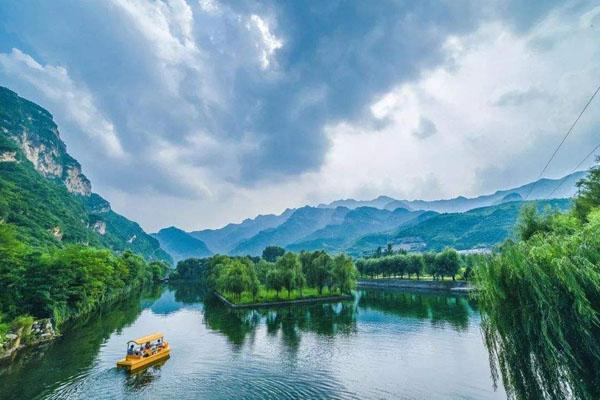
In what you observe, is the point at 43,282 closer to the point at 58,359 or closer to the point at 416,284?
the point at 58,359

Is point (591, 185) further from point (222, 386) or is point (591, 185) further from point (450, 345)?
point (222, 386)

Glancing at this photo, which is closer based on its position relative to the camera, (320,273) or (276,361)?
(276,361)

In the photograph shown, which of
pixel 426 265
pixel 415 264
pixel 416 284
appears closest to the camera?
pixel 416 284

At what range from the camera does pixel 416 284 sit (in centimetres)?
10450

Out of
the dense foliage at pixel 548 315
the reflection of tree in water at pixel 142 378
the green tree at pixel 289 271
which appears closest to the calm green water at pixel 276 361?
the reflection of tree in water at pixel 142 378

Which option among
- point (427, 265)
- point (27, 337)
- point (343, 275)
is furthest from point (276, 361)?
point (427, 265)

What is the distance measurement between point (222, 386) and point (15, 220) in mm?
115479

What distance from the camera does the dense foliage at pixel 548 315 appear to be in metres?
10.7

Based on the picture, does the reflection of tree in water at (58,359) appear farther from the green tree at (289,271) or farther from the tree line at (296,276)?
the green tree at (289,271)

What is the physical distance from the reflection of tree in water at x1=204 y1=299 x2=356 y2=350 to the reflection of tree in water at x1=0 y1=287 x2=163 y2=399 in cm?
1509

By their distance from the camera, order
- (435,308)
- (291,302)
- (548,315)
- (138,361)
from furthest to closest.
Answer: (291,302), (435,308), (138,361), (548,315)

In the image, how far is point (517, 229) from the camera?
121 feet

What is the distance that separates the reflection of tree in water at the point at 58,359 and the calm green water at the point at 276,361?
93mm

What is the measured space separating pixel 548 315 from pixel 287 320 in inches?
1876
